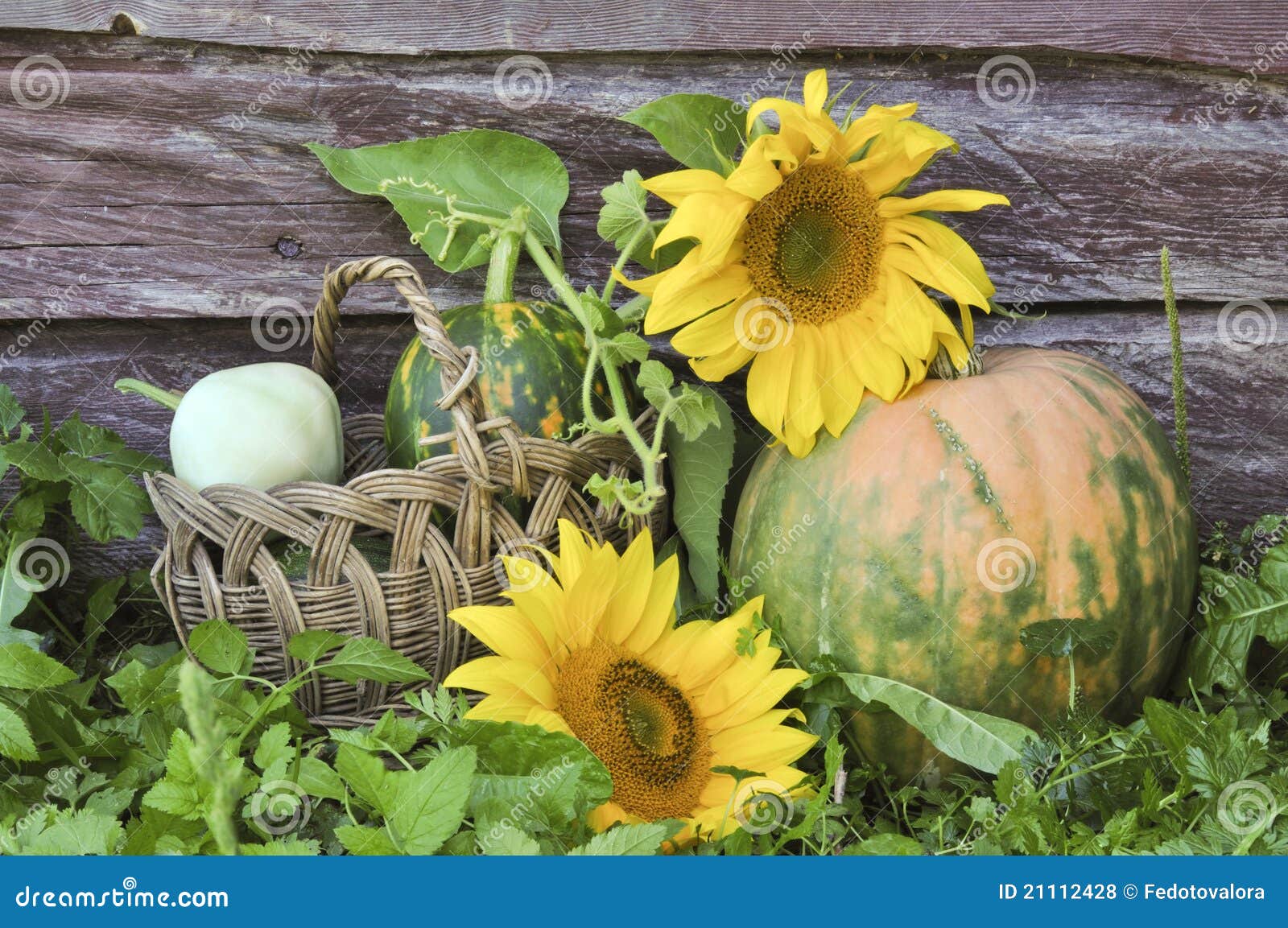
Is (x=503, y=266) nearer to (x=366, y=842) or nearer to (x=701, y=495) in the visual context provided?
(x=701, y=495)

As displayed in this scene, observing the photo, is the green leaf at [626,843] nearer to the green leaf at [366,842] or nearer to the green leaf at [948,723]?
the green leaf at [366,842]

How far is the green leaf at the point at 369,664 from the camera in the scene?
1017 mm

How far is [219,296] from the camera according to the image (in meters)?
Result: 1.52

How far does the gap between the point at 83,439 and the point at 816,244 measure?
0.93 meters

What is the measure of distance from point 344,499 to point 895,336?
1.97 feet

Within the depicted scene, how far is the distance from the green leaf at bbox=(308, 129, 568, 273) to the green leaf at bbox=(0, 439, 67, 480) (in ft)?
1.61

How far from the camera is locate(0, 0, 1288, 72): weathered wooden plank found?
141 centimetres

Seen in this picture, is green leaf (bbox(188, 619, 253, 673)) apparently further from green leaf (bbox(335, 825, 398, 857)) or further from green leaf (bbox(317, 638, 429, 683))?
green leaf (bbox(335, 825, 398, 857))

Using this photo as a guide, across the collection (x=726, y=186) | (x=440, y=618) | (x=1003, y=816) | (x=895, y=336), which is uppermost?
(x=726, y=186)

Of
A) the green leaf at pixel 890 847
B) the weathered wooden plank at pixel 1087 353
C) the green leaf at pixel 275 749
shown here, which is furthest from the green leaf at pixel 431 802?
the weathered wooden plank at pixel 1087 353

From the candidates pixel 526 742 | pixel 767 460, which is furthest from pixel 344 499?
pixel 767 460

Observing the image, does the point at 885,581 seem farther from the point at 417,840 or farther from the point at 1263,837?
the point at 417,840

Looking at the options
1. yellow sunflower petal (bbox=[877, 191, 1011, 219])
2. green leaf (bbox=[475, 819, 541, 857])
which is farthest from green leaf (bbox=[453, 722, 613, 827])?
yellow sunflower petal (bbox=[877, 191, 1011, 219])

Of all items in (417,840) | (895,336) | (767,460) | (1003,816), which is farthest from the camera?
(767,460)
